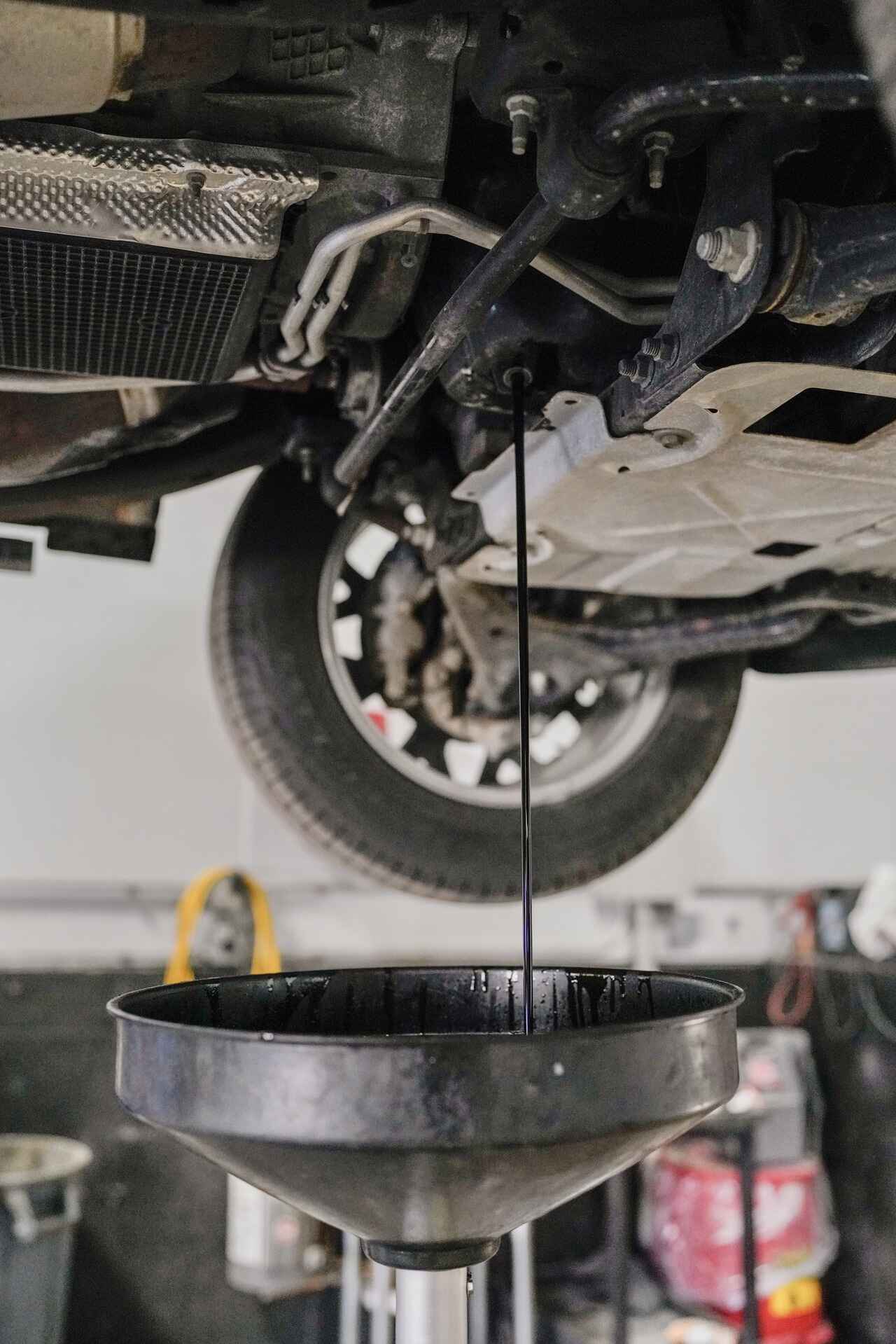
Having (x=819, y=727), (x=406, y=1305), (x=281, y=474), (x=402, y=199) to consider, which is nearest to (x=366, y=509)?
(x=281, y=474)

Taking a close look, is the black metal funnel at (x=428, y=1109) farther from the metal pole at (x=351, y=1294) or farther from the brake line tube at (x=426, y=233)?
the metal pole at (x=351, y=1294)

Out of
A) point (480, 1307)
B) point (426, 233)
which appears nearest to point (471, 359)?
point (426, 233)

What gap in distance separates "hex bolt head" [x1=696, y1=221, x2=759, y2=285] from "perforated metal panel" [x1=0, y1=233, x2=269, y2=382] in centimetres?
32

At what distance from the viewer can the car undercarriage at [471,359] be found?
2.03 ft

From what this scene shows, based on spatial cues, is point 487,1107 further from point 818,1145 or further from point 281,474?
point 818,1145

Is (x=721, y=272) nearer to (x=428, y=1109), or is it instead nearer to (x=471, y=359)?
(x=471, y=359)

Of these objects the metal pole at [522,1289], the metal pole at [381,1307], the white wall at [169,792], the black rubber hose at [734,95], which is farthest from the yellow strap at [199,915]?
the black rubber hose at [734,95]

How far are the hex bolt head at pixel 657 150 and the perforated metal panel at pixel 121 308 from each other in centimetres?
28

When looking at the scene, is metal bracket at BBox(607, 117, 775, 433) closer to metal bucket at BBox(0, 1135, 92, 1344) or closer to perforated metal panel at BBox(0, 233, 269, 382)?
perforated metal panel at BBox(0, 233, 269, 382)

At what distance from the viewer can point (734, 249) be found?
2.05 ft

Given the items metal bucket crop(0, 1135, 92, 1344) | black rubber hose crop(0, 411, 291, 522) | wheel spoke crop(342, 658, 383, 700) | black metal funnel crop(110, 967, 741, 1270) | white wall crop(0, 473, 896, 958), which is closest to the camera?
black metal funnel crop(110, 967, 741, 1270)

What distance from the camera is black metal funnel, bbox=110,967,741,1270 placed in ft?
1.63

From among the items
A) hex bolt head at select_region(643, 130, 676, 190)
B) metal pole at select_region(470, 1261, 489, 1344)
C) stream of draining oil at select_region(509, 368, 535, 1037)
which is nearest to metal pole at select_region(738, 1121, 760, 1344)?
metal pole at select_region(470, 1261, 489, 1344)

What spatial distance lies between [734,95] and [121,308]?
0.47 m
